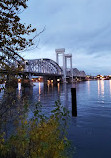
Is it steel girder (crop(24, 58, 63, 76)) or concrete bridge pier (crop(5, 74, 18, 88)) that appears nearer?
concrete bridge pier (crop(5, 74, 18, 88))

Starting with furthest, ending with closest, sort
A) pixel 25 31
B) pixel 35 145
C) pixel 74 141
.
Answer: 1. pixel 74 141
2. pixel 25 31
3. pixel 35 145

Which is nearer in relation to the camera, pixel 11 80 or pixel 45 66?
pixel 11 80

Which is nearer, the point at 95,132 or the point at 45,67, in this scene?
the point at 95,132

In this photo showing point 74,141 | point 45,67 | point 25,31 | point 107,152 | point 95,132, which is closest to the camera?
point 25,31

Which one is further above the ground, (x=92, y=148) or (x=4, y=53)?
(x=4, y=53)

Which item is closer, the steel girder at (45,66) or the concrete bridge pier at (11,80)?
the concrete bridge pier at (11,80)

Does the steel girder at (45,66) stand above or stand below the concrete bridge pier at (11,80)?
above

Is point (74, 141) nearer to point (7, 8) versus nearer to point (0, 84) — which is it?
point (0, 84)

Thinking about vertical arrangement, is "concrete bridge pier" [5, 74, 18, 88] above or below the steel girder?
below

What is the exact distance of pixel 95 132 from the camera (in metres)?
10.4

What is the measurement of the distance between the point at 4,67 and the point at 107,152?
22.0 feet

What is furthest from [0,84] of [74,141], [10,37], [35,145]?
[74,141]

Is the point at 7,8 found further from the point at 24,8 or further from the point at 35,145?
the point at 35,145

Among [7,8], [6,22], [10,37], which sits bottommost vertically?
[10,37]
